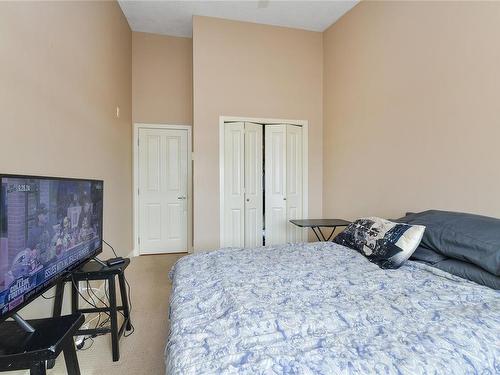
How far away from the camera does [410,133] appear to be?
2471mm

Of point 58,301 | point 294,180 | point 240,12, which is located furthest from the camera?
point 294,180

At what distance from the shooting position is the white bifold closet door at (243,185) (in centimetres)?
364

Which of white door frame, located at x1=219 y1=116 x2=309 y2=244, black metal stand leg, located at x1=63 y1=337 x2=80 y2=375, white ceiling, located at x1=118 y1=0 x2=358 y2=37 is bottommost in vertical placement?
black metal stand leg, located at x1=63 y1=337 x2=80 y2=375

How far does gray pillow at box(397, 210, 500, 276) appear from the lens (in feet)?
4.64

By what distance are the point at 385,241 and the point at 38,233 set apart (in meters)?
1.92

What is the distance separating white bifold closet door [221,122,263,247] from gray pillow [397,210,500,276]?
85.2 inches

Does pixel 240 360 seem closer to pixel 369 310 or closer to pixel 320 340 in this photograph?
pixel 320 340

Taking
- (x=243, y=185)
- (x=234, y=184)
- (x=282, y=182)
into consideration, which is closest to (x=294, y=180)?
(x=282, y=182)

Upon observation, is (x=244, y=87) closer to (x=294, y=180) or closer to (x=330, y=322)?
(x=294, y=180)

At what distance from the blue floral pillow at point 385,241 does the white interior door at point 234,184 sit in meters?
1.80

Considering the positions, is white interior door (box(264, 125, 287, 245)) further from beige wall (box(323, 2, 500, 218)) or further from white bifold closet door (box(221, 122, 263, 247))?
beige wall (box(323, 2, 500, 218))

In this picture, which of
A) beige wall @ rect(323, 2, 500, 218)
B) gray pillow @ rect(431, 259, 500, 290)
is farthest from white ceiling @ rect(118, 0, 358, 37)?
gray pillow @ rect(431, 259, 500, 290)

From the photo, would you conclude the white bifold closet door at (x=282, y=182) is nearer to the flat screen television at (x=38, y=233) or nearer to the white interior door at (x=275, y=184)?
the white interior door at (x=275, y=184)

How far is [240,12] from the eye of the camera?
348cm
